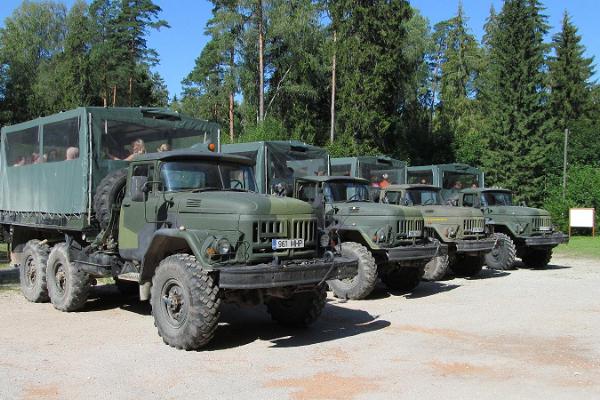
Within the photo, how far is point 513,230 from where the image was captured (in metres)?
15.7

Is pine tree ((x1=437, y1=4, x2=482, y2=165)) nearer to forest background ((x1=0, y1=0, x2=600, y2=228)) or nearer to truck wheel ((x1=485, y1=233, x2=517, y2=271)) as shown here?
forest background ((x1=0, y1=0, x2=600, y2=228))

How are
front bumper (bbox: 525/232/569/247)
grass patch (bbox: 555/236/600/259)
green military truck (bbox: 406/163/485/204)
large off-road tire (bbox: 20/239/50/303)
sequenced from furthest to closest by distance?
green military truck (bbox: 406/163/485/204) → grass patch (bbox: 555/236/600/259) → front bumper (bbox: 525/232/569/247) → large off-road tire (bbox: 20/239/50/303)

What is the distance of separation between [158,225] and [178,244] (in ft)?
1.48

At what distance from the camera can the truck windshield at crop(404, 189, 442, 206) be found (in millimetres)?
14266

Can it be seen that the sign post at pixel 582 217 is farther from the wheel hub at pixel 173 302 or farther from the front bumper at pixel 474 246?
the wheel hub at pixel 173 302

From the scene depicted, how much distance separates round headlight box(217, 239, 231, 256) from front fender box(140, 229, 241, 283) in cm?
10

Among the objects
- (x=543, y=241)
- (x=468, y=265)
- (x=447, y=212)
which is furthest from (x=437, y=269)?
(x=543, y=241)

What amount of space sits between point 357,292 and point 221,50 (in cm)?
3089

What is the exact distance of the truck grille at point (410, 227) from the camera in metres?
11.1

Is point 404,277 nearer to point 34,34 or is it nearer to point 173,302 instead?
point 173,302

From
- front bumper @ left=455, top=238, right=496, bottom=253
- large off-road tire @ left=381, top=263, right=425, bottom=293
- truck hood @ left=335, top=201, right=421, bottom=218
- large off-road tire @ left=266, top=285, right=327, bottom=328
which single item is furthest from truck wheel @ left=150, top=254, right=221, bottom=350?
front bumper @ left=455, top=238, right=496, bottom=253

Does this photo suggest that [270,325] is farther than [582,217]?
No

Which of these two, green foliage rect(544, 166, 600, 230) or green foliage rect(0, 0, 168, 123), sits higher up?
green foliage rect(0, 0, 168, 123)

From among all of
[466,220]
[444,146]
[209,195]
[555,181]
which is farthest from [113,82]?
[209,195]
